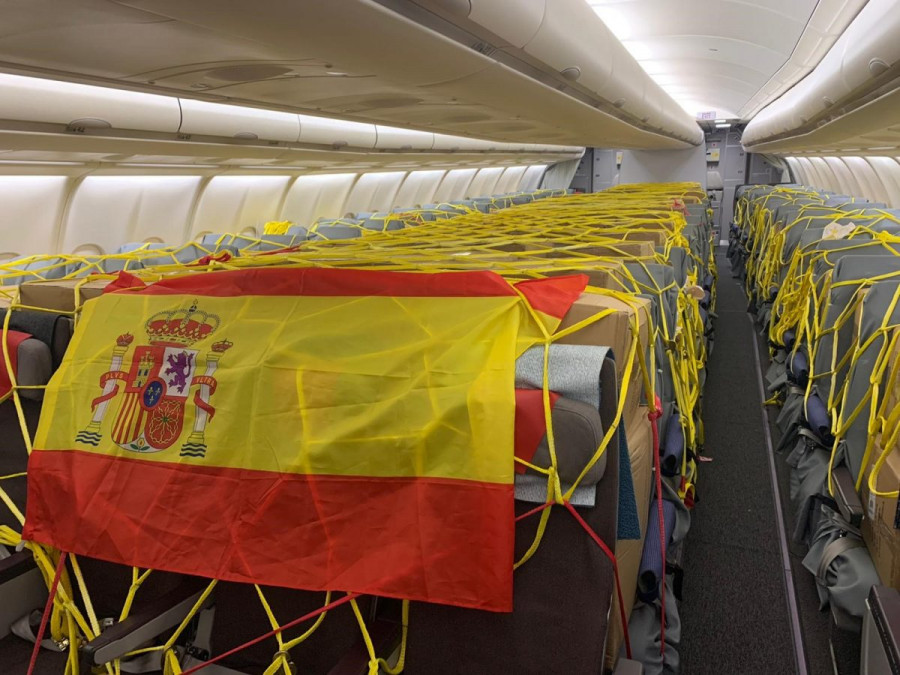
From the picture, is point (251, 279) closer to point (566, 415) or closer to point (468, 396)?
point (468, 396)

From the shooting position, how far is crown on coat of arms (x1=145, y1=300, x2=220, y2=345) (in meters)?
1.96

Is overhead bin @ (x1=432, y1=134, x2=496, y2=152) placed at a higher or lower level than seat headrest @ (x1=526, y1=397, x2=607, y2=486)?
higher

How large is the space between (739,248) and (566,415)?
1166 centimetres

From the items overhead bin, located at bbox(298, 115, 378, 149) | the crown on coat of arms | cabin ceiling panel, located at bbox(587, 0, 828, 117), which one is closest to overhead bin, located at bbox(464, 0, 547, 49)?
the crown on coat of arms

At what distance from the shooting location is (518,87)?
163 inches

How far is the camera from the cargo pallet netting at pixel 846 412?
2133mm

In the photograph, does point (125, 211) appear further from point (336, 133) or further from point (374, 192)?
point (374, 192)

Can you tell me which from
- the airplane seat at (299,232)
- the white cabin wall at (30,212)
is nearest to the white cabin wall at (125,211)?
the white cabin wall at (30,212)

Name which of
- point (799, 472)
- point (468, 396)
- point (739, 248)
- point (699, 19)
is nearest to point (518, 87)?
point (799, 472)

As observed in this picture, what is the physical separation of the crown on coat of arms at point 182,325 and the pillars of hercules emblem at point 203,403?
98 mm

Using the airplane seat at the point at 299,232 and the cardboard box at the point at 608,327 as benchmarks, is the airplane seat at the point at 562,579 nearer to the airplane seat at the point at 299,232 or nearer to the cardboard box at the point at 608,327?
the cardboard box at the point at 608,327

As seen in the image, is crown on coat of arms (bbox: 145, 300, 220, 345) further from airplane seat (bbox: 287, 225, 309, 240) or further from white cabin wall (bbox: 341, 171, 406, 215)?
white cabin wall (bbox: 341, 171, 406, 215)

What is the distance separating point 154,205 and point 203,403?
942 centimetres

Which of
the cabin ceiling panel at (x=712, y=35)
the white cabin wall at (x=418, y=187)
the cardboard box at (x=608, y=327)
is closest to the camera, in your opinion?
the cardboard box at (x=608, y=327)
